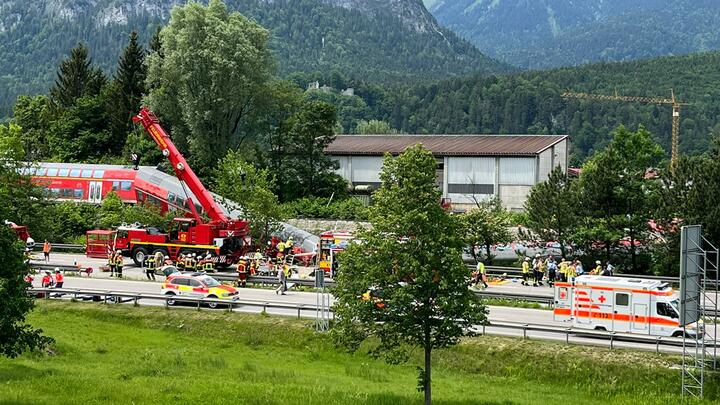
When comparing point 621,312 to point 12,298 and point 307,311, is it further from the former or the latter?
point 12,298

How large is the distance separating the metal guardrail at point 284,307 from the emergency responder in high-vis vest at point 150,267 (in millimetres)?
4666

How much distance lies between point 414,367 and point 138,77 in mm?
57507

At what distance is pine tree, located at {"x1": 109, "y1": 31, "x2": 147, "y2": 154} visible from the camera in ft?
268

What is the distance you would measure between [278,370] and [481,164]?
49.9 m

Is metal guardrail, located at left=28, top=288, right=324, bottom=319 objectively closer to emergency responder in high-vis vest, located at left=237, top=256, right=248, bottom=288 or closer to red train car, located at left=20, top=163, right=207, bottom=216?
emergency responder in high-vis vest, located at left=237, top=256, right=248, bottom=288

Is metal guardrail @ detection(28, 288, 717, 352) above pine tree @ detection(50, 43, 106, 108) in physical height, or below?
below

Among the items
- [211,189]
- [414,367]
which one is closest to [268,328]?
[414,367]

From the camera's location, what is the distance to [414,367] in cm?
3428

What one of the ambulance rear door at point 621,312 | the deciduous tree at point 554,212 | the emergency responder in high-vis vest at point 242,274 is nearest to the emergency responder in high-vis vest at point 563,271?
the deciduous tree at point 554,212

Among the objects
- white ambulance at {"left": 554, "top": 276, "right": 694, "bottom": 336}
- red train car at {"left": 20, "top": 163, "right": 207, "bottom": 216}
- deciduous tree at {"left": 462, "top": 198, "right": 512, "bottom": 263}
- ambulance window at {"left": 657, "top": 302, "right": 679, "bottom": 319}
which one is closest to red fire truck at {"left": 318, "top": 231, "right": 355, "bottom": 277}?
deciduous tree at {"left": 462, "top": 198, "right": 512, "bottom": 263}

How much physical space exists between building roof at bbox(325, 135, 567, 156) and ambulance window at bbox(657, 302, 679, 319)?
43.7 metres

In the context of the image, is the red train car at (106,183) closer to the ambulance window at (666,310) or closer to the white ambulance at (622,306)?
the white ambulance at (622,306)

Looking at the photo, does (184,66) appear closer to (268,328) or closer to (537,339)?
(268,328)

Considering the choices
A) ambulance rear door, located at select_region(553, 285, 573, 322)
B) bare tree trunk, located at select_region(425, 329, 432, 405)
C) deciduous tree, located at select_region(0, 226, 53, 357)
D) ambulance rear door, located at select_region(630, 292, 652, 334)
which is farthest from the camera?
ambulance rear door, located at select_region(553, 285, 573, 322)
